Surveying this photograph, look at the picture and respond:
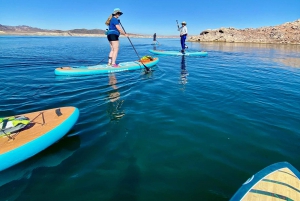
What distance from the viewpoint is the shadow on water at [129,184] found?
9.54ft

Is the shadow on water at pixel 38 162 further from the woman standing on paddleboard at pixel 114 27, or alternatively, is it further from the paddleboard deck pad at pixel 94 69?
the woman standing on paddleboard at pixel 114 27

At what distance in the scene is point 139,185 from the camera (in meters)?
3.13

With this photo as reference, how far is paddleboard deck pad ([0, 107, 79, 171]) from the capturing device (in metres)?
3.34

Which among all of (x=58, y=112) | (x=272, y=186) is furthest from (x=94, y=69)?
(x=272, y=186)

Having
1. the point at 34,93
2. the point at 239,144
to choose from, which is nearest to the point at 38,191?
the point at 239,144

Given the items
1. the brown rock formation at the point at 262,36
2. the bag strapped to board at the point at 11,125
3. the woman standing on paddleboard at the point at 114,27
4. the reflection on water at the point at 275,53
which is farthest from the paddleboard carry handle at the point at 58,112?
the brown rock formation at the point at 262,36

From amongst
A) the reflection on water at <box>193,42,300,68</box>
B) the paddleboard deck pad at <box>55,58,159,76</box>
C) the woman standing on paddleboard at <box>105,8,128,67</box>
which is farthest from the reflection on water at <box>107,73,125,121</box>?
the reflection on water at <box>193,42,300,68</box>

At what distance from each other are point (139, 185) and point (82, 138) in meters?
1.99

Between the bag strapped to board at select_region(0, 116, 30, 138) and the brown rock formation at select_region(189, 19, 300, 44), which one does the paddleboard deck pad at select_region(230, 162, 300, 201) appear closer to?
the bag strapped to board at select_region(0, 116, 30, 138)

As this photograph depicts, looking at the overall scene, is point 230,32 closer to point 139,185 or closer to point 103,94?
point 103,94

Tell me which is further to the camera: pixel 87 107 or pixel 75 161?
pixel 87 107

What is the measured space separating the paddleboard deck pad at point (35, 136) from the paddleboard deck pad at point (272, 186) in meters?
3.49

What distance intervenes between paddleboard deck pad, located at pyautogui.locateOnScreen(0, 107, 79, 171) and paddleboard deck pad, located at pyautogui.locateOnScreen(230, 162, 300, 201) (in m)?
3.49

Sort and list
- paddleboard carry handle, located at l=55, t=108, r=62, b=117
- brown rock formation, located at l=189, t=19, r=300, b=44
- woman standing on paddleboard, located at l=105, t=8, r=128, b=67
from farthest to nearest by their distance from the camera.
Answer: brown rock formation, located at l=189, t=19, r=300, b=44, woman standing on paddleboard, located at l=105, t=8, r=128, b=67, paddleboard carry handle, located at l=55, t=108, r=62, b=117
